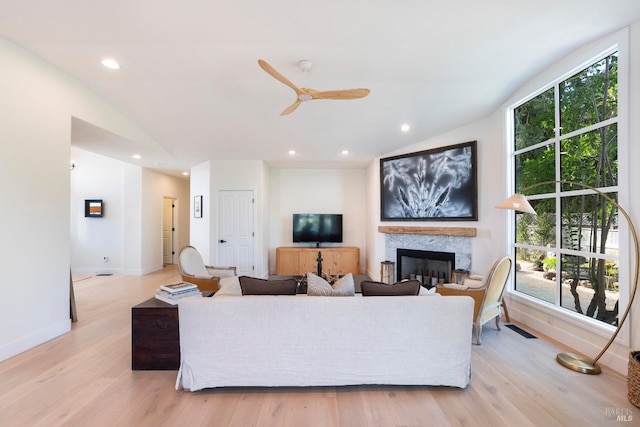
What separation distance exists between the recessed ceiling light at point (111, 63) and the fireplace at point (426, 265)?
5033 mm

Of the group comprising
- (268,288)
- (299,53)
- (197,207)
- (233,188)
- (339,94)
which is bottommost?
(268,288)

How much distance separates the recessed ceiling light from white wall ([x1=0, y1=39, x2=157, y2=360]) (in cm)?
60

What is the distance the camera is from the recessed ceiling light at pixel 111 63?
293cm

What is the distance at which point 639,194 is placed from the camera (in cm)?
Answer: 225

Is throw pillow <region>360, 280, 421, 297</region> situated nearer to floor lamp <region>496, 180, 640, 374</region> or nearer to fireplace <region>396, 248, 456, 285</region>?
floor lamp <region>496, 180, 640, 374</region>

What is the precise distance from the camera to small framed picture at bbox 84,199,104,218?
630 centimetres

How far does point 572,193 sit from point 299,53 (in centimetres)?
324

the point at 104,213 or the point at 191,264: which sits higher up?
the point at 104,213

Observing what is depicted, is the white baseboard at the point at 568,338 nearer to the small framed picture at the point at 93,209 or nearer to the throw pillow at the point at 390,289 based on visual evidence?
the throw pillow at the point at 390,289

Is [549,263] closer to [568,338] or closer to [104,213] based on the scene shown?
[568,338]

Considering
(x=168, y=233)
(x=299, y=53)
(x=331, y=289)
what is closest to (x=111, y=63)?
(x=299, y=53)

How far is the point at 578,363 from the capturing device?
2426mm

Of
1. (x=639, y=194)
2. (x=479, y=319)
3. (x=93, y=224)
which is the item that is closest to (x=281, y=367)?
(x=479, y=319)

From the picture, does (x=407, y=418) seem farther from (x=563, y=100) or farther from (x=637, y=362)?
(x=563, y=100)
